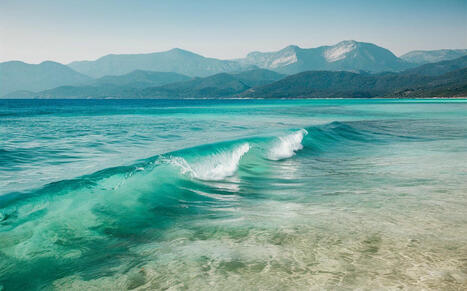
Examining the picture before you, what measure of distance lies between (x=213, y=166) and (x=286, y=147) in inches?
243

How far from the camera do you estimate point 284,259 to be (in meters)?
4.48

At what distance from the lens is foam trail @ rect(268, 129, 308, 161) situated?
1484 cm

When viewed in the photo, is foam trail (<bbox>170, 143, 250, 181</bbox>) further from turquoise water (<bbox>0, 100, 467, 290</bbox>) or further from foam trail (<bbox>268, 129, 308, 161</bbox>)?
foam trail (<bbox>268, 129, 308, 161</bbox>)

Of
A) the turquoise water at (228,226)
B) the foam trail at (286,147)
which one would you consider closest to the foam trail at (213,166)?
Result: the turquoise water at (228,226)

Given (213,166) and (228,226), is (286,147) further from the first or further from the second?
(228,226)

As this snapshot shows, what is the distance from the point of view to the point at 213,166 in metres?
11.4

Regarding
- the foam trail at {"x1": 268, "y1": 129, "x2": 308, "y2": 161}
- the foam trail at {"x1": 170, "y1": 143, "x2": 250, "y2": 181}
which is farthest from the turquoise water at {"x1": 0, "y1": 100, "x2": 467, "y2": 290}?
the foam trail at {"x1": 268, "y1": 129, "x2": 308, "y2": 161}

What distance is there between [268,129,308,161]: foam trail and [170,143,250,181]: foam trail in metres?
2.27

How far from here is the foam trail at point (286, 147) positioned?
14836 mm

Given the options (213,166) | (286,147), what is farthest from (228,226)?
(286,147)

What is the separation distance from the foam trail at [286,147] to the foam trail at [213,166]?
7.45 feet

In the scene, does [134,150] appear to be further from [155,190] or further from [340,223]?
[340,223]

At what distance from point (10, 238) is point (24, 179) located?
4.29 metres

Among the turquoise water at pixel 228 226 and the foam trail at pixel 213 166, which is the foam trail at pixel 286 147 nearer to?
the foam trail at pixel 213 166
